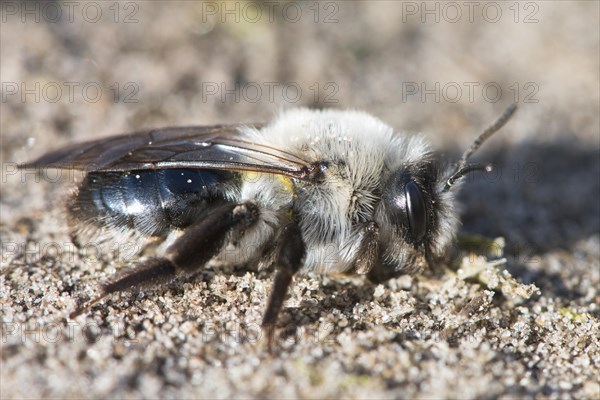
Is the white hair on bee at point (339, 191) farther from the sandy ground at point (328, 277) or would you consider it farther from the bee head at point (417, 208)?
the sandy ground at point (328, 277)

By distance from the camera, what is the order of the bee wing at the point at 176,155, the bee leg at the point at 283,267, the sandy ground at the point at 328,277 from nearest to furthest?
1. the sandy ground at the point at 328,277
2. the bee leg at the point at 283,267
3. the bee wing at the point at 176,155

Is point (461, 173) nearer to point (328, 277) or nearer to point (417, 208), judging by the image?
point (417, 208)

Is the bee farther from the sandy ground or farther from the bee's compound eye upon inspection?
the sandy ground

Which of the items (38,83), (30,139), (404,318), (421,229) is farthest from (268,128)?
(38,83)

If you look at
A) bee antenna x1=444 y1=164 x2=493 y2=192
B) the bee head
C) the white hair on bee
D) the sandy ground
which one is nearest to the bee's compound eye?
the bee head

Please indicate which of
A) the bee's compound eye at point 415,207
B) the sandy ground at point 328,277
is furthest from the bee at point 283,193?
the sandy ground at point 328,277

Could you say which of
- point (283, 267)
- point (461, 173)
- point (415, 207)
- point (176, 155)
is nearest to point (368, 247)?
point (415, 207)
